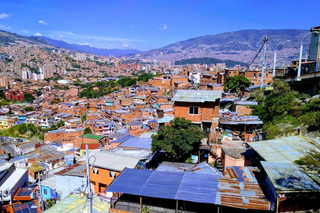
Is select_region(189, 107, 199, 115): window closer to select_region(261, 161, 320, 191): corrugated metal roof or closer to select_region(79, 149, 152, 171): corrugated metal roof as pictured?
select_region(79, 149, 152, 171): corrugated metal roof

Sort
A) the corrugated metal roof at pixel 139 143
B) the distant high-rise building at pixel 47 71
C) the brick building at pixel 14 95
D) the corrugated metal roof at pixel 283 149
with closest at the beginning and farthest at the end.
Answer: the corrugated metal roof at pixel 283 149
the corrugated metal roof at pixel 139 143
the brick building at pixel 14 95
the distant high-rise building at pixel 47 71

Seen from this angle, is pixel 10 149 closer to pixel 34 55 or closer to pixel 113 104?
pixel 113 104

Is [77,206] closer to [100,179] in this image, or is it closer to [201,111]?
[100,179]

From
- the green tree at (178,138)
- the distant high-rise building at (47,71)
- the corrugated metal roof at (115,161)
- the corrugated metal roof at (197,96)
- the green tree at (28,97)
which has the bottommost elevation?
the green tree at (28,97)

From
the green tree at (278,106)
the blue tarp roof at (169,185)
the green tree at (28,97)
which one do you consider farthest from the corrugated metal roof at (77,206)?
the green tree at (28,97)

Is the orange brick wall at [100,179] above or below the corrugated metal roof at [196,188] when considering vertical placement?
below

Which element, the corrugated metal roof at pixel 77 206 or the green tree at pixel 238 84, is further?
the green tree at pixel 238 84

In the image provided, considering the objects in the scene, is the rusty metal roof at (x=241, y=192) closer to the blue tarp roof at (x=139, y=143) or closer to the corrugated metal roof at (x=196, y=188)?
the corrugated metal roof at (x=196, y=188)
